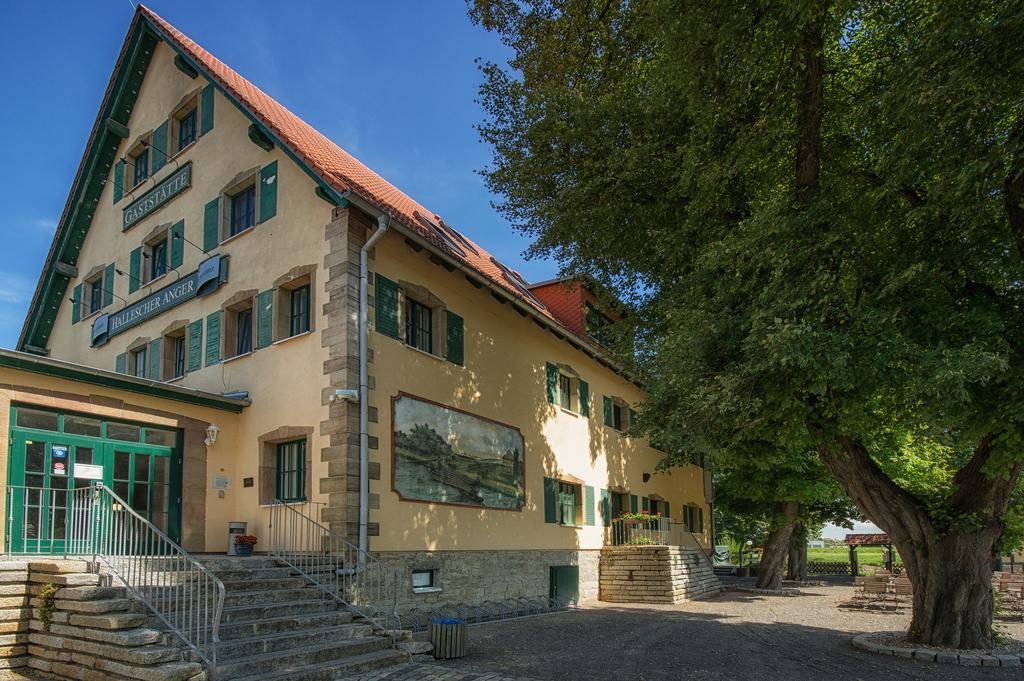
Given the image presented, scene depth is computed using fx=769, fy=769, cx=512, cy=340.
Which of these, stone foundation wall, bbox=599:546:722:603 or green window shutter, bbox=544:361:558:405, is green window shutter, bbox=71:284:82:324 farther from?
stone foundation wall, bbox=599:546:722:603

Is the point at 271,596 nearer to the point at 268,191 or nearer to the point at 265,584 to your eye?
the point at 265,584

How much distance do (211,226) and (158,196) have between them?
2507 mm

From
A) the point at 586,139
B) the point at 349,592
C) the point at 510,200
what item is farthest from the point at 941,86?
the point at 349,592

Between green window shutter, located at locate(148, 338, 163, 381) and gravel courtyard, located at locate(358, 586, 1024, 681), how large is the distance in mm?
8288

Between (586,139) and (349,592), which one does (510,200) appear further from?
(349,592)

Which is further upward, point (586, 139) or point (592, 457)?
point (586, 139)

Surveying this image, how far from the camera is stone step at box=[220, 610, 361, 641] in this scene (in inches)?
345

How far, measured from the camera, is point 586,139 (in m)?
13.1

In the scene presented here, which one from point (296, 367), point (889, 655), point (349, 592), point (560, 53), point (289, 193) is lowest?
point (889, 655)

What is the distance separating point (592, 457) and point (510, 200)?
8.96 metres

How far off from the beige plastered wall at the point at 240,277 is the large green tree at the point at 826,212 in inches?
175

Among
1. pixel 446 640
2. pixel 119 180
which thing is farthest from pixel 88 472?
pixel 119 180

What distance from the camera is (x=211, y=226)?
15.4 metres

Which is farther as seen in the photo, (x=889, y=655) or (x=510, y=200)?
(x=510, y=200)
